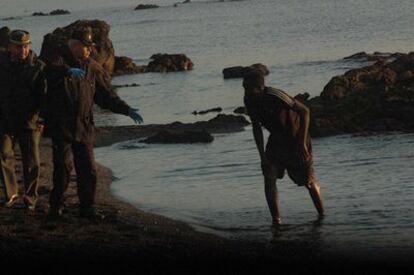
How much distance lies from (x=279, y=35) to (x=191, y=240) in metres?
59.3

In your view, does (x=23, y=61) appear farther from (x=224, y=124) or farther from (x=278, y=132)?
(x=224, y=124)

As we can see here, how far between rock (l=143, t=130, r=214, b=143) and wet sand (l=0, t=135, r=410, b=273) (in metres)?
9.08

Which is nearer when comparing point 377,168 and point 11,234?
point 11,234

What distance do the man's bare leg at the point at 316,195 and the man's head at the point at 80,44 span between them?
306 centimetres

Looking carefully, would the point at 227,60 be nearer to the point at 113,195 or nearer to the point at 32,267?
the point at 113,195

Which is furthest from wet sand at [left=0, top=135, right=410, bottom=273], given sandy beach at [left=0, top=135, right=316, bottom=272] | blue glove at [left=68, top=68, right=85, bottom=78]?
blue glove at [left=68, top=68, right=85, bottom=78]

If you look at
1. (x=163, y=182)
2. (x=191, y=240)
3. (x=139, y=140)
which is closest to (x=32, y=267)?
(x=191, y=240)

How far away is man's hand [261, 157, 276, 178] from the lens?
Answer: 36.0 ft

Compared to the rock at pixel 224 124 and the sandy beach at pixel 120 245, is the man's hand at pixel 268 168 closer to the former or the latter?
the sandy beach at pixel 120 245

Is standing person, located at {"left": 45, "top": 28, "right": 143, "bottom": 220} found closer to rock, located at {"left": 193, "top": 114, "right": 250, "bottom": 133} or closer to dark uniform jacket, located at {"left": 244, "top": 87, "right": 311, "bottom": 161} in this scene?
dark uniform jacket, located at {"left": 244, "top": 87, "right": 311, "bottom": 161}

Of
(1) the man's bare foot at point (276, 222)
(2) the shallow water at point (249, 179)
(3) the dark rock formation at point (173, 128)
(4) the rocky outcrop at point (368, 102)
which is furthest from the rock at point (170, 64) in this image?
(1) the man's bare foot at point (276, 222)

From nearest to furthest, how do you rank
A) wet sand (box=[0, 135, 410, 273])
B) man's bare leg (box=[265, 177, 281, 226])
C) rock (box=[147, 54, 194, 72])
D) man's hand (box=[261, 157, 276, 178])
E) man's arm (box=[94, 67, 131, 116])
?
wet sand (box=[0, 135, 410, 273]) → man's arm (box=[94, 67, 131, 116]) → man's hand (box=[261, 157, 276, 178]) → man's bare leg (box=[265, 177, 281, 226]) → rock (box=[147, 54, 194, 72])

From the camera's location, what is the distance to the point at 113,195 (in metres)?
14.0

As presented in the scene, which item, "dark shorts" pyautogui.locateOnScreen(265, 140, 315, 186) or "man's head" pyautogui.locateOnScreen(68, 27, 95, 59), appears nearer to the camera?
"man's head" pyautogui.locateOnScreen(68, 27, 95, 59)
